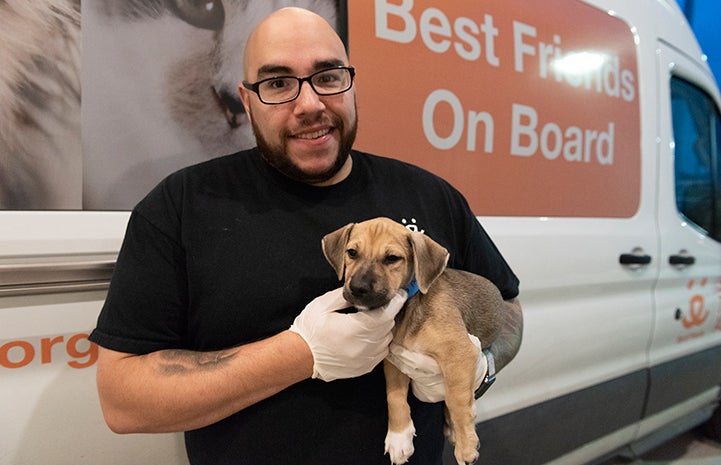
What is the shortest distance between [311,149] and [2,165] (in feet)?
2.45

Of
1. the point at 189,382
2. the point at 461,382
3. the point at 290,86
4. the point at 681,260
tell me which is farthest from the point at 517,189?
the point at 189,382

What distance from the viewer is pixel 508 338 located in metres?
1.78

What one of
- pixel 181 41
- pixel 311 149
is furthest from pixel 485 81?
pixel 181 41

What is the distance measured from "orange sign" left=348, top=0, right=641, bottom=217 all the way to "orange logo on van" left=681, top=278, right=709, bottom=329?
0.88 metres

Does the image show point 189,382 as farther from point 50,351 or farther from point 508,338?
point 508,338

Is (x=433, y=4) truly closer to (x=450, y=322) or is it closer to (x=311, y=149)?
(x=311, y=149)

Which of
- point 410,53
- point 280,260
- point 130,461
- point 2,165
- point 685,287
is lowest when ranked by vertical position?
point 130,461

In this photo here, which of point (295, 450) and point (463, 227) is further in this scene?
point (463, 227)

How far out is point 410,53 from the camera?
1898mm

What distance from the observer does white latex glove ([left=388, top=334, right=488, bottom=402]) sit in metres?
1.40

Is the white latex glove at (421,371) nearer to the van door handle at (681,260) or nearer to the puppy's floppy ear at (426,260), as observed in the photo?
the puppy's floppy ear at (426,260)

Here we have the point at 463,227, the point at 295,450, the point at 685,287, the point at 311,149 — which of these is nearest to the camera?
the point at 295,450

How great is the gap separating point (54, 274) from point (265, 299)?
51 cm

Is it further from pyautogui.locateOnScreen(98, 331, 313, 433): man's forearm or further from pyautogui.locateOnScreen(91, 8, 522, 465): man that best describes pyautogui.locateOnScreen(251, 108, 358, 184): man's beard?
pyautogui.locateOnScreen(98, 331, 313, 433): man's forearm
